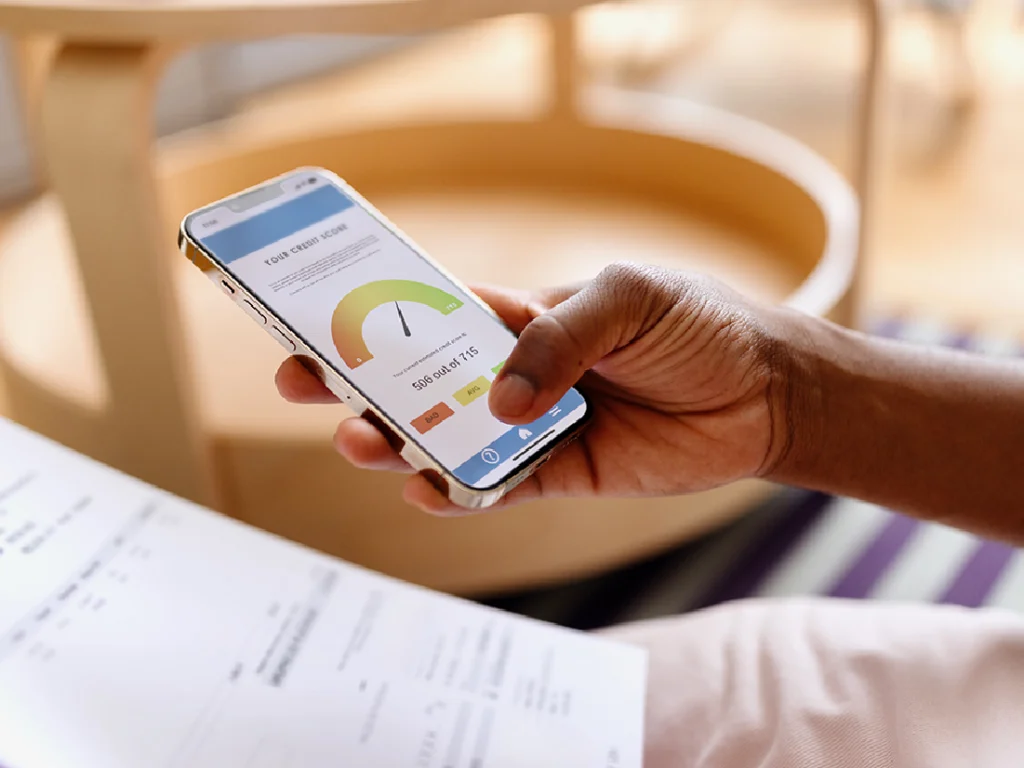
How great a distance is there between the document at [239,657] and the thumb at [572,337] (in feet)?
0.41

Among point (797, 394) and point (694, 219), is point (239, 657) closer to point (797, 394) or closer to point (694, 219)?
point (797, 394)

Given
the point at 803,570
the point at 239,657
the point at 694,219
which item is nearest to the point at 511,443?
the point at 239,657

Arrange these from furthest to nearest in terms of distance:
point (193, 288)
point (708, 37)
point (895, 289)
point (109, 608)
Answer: point (708, 37) → point (895, 289) → point (193, 288) → point (109, 608)

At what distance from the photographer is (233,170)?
120 centimetres

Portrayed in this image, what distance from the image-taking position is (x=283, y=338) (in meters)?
0.47

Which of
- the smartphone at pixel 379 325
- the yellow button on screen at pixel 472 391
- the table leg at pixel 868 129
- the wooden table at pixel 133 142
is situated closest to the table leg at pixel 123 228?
the wooden table at pixel 133 142

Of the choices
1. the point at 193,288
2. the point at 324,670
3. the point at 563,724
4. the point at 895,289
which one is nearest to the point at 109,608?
the point at 324,670

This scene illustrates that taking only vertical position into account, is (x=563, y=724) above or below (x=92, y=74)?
below

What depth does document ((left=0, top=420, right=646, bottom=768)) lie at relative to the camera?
389 mm

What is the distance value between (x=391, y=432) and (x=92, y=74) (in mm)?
333

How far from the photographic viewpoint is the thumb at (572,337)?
1.34 ft

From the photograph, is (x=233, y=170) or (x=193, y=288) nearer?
(x=193, y=288)

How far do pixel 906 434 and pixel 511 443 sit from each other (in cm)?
20

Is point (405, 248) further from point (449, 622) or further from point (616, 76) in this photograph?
point (616, 76)
